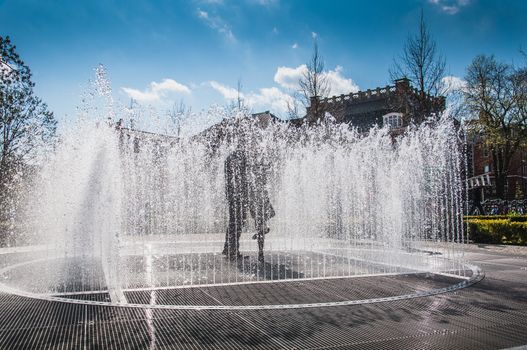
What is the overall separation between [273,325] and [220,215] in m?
18.5

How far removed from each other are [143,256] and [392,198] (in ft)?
36.6

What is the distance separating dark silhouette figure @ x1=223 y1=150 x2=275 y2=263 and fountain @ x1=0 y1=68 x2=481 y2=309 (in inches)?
20.8

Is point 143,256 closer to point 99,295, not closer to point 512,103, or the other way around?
point 99,295

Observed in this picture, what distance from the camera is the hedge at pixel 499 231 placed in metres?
15.9

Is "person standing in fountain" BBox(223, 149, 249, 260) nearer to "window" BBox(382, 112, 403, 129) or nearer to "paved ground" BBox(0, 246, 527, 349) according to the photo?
"paved ground" BBox(0, 246, 527, 349)

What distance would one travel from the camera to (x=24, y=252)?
12.4 m

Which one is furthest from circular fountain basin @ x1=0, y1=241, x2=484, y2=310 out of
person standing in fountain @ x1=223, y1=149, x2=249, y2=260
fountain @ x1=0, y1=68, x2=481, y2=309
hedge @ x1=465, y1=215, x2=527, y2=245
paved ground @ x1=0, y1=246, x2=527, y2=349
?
hedge @ x1=465, y1=215, x2=527, y2=245

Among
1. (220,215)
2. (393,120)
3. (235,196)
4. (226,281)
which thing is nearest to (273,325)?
Answer: (226,281)

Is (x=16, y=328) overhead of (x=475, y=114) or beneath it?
beneath

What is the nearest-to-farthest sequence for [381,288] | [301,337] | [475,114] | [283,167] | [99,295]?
[301,337]
[99,295]
[381,288]
[283,167]
[475,114]

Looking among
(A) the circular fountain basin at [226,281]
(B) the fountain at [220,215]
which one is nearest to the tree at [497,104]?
(B) the fountain at [220,215]

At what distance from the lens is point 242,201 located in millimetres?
10016

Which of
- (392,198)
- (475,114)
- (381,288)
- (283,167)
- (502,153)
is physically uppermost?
(475,114)

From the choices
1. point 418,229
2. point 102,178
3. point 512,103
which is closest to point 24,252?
point 102,178
